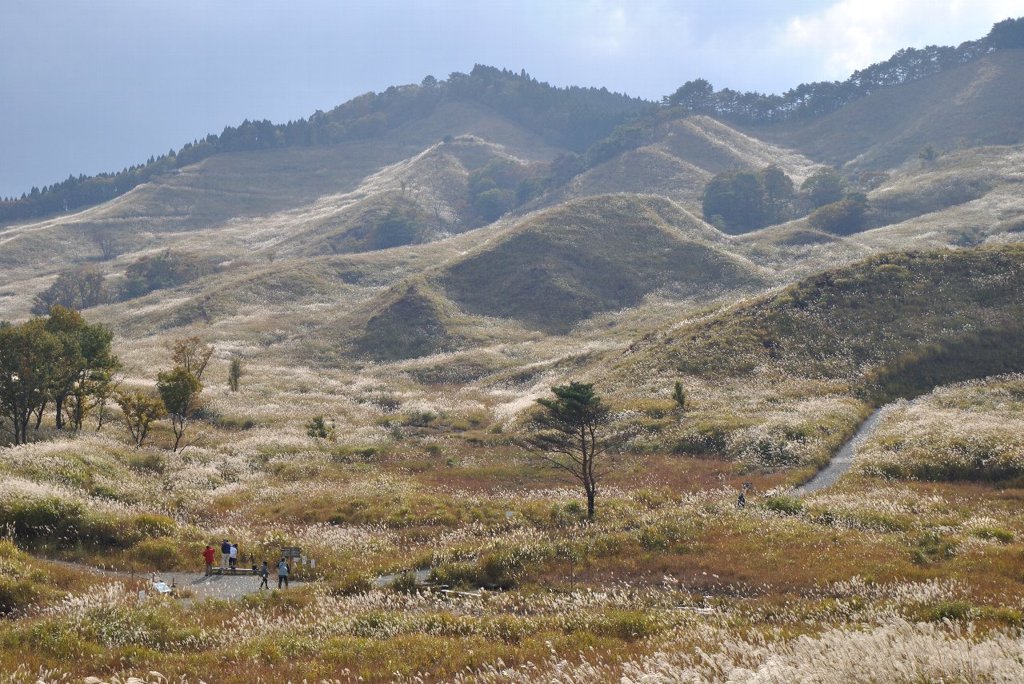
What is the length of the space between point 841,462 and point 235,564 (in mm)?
30440

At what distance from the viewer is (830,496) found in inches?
1054

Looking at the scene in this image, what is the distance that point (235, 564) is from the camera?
68.2 ft

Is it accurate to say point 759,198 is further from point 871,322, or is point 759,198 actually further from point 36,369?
point 36,369

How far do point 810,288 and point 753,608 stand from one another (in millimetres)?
61999

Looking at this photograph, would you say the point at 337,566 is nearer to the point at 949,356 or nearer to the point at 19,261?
the point at 949,356

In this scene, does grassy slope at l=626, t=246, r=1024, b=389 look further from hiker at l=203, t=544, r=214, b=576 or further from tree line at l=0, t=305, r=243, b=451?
hiker at l=203, t=544, r=214, b=576

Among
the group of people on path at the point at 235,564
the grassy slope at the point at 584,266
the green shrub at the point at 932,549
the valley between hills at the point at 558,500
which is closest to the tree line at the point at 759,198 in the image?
the grassy slope at the point at 584,266

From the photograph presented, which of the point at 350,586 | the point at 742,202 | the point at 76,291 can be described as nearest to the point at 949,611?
the point at 350,586

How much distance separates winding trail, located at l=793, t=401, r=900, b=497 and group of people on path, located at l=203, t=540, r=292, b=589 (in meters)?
22.3

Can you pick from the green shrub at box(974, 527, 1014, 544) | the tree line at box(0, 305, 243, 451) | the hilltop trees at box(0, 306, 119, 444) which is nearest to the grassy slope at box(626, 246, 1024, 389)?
the green shrub at box(974, 527, 1014, 544)

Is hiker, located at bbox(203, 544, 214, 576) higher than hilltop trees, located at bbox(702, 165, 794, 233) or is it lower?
lower

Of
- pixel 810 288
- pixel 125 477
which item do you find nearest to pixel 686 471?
pixel 125 477

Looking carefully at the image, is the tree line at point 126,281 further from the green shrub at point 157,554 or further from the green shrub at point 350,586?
the green shrub at point 350,586

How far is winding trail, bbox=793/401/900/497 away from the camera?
30.5 meters
